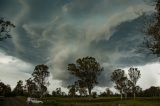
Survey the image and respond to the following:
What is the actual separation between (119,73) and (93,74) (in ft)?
180

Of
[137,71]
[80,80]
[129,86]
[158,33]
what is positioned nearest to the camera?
[158,33]

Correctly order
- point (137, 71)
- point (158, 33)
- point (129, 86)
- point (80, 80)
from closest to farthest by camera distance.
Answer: point (158, 33) → point (80, 80) → point (137, 71) → point (129, 86)

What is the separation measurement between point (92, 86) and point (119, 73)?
180 feet

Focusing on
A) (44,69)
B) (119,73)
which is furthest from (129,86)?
(44,69)

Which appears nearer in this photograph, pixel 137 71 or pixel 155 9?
pixel 155 9

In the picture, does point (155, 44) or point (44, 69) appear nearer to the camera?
point (155, 44)

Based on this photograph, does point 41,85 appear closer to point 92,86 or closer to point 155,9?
point 92,86

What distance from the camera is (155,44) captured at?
42.7 meters

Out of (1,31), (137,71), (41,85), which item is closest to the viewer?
(1,31)

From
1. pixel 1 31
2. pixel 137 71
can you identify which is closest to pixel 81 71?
pixel 137 71

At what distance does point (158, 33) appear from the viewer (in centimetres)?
4084

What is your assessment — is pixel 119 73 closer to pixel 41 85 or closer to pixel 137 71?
pixel 137 71

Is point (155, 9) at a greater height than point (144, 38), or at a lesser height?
greater

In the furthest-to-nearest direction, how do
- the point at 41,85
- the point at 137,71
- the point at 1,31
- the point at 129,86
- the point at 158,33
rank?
the point at 129,86 < the point at 137,71 < the point at 41,85 < the point at 1,31 < the point at 158,33
